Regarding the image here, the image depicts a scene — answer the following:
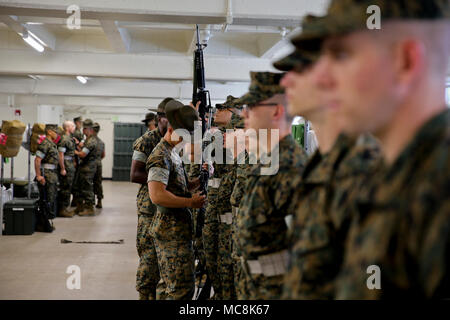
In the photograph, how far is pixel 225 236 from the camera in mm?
3689

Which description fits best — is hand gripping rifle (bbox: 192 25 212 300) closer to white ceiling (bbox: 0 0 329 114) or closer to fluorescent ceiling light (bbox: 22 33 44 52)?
white ceiling (bbox: 0 0 329 114)

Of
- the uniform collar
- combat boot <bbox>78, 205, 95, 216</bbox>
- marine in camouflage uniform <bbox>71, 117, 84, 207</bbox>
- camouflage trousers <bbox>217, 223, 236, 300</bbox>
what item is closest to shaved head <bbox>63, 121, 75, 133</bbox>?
marine in camouflage uniform <bbox>71, 117, 84, 207</bbox>

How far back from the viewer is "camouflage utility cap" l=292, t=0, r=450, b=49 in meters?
0.85

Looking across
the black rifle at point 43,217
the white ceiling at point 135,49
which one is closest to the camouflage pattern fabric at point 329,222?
the white ceiling at point 135,49

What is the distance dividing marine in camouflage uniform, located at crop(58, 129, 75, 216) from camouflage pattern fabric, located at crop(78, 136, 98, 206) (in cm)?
21

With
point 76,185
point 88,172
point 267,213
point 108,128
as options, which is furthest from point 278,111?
point 108,128

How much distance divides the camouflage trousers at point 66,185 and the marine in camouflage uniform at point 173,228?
6.69 m

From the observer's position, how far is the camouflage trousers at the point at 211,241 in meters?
3.91

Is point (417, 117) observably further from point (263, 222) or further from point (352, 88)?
point (263, 222)

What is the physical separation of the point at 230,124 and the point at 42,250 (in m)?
3.70

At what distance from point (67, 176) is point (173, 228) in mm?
6846

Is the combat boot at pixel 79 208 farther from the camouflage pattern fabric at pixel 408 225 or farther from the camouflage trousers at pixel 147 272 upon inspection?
the camouflage pattern fabric at pixel 408 225

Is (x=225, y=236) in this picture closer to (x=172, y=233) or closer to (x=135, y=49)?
(x=172, y=233)

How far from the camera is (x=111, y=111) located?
66.6 ft
